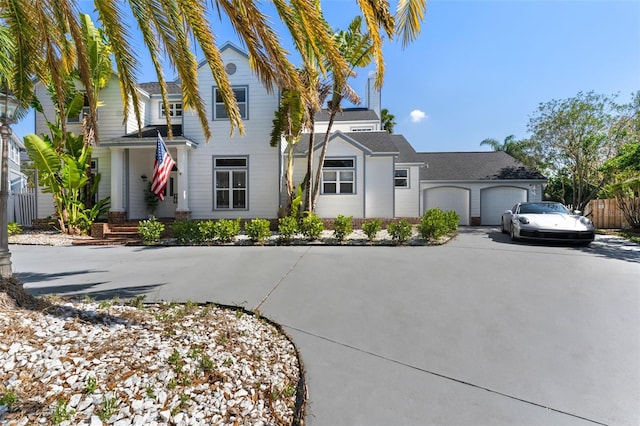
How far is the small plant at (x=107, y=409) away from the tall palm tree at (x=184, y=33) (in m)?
3.44

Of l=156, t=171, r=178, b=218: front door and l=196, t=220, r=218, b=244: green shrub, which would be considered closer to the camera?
l=196, t=220, r=218, b=244: green shrub

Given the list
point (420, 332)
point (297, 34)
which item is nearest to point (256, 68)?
point (297, 34)

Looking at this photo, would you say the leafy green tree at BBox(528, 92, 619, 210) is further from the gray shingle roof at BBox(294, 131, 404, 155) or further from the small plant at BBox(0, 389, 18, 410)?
the small plant at BBox(0, 389, 18, 410)

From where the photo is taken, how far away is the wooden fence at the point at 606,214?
16.9 meters

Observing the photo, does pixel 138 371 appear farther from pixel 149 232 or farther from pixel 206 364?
pixel 149 232

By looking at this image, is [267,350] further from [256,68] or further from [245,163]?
[245,163]

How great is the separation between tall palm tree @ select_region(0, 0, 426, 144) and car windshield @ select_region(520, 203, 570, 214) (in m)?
9.47

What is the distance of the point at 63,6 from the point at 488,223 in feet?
70.8

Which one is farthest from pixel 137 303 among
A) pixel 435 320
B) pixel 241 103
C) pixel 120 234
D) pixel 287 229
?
pixel 241 103

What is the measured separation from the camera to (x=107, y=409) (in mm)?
2018

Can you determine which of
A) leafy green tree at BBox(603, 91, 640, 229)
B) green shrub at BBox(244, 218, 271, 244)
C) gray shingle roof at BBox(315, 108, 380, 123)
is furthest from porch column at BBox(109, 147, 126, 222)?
leafy green tree at BBox(603, 91, 640, 229)

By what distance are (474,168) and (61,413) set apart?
22474 millimetres

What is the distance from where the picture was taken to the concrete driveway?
242 centimetres

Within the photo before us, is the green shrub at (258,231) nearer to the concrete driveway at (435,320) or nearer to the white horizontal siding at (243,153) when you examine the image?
the concrete driveway at (435,320)
